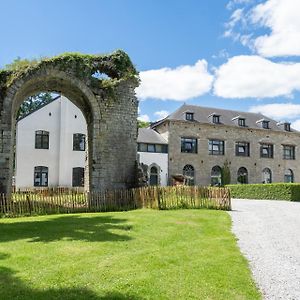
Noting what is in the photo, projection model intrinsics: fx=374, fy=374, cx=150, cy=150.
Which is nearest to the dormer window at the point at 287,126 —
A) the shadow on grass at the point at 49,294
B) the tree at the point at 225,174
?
the tree at the point at 225,174

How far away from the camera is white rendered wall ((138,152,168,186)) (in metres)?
39.5

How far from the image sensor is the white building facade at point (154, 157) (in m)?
39.5

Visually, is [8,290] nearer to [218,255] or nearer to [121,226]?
[218,255]

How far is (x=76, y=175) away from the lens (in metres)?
35.0

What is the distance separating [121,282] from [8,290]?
1743mm

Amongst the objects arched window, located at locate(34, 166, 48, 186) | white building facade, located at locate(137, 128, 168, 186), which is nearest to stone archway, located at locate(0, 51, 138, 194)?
arched window, located at locate(34, 166, 48, 186)

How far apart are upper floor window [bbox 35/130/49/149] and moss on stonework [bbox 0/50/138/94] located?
15405 millimetres

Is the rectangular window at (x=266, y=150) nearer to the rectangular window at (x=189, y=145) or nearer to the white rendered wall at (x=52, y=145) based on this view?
the rectangular window at (x=189, y=145)

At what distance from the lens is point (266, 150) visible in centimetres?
4706

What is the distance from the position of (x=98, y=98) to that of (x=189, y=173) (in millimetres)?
23971

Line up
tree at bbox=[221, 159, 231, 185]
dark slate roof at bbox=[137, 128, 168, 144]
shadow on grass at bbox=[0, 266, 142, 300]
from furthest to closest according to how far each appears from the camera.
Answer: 1. tree at bbox=[221, 159, 231, 185]
2. dark slate roof at bbox=[137, 128, 168, 144]
3. shadow on grass at bbox=[0, 266, 142, 300]

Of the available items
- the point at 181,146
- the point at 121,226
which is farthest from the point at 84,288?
the point at 181,146

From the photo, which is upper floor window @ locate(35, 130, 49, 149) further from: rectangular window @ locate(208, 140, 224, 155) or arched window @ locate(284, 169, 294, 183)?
arched window @ locate(284, 169, 294, 183)

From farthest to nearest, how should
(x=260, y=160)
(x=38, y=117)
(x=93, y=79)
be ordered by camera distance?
(x=260, y=160) < (x=38, y=117) < (x=93, y=79)
